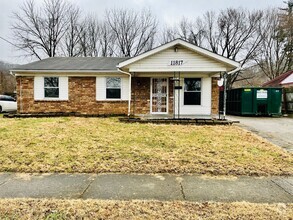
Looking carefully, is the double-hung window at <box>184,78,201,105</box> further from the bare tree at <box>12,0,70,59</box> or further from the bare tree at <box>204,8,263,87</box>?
the bare tree at <box>12,0,70,59</box>

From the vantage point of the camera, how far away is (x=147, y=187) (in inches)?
166

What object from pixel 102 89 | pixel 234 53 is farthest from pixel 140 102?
pixel 234 53

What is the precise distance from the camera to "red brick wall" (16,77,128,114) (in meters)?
14.7

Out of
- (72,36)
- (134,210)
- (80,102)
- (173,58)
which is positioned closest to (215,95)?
(173,58)

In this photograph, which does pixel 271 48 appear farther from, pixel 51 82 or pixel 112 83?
pixel 51 82

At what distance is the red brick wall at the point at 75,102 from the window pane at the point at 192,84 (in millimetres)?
3717

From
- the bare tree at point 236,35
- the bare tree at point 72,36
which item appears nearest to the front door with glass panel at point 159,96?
the bare tree at point 236,35

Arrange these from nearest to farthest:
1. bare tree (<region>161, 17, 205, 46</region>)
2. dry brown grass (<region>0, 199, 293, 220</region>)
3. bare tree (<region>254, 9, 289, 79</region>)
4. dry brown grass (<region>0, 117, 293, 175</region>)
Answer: dry brown grass (<region>0, 199, 293, 220</region>) < dry brown grass (<region>0, 117, 293, 175</region>) < bare tree (<region>254, 9, 289, 79</region>) < bare tree (<region>161, 17, 205, 46</region>)

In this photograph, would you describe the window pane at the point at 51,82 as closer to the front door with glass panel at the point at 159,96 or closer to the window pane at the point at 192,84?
the front door with glass panel at the point at 159,96

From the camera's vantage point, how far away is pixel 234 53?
32.9 m

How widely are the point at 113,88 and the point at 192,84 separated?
15.4ft

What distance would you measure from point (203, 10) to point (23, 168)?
35.7m

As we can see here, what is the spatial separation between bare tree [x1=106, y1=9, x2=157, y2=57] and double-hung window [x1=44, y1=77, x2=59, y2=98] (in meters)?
22.2

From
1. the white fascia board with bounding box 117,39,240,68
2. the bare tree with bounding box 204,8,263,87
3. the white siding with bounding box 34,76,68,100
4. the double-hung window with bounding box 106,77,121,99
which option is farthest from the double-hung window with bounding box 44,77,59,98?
the bare tree with bounding box 204,8,263,87
